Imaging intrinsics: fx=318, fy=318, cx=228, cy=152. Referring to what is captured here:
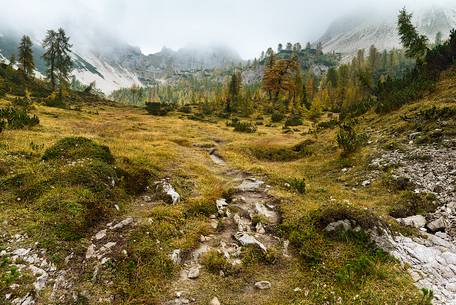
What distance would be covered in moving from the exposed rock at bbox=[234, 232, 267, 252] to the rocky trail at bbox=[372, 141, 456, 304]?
344cm

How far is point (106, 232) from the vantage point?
995 cm

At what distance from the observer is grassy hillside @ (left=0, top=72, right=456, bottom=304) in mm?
7750

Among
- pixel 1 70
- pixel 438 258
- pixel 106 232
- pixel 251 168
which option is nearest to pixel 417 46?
pixel 251 168

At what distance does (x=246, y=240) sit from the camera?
33.3ft

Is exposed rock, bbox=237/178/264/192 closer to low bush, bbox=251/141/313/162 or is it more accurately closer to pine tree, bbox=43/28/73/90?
low bush, bbox=251/141/313/162

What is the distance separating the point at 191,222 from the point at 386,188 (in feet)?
28.4

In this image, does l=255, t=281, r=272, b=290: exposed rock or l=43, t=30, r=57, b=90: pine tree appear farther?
l=43, t=30, r=57, b=90: pine tree

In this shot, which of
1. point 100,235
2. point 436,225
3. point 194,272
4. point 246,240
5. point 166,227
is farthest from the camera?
point 166,227

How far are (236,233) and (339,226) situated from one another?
3.34m

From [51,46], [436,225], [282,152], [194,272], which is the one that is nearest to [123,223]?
[194,272]

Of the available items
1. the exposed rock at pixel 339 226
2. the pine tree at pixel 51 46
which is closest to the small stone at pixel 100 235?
the exposed rock at pixel 339 226

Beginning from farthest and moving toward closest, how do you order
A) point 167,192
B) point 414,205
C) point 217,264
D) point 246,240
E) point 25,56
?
1. point 25,56
2. point 167,192
3. point 414,205
4. point 246,240
5. point 217,264

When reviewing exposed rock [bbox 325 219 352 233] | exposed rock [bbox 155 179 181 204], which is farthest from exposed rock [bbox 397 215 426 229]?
exposed rock [bbox 155 179 181 204]

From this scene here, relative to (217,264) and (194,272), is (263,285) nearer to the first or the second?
(217,264)
